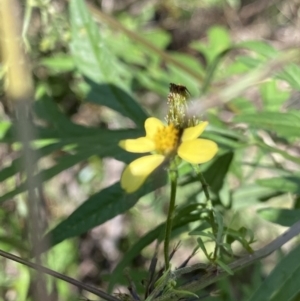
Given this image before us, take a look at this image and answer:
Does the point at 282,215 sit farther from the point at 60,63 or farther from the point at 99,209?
the point at 60,63

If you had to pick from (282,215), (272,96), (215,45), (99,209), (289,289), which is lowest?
(289,289)

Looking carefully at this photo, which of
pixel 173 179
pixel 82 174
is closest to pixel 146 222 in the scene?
pixel 82 174

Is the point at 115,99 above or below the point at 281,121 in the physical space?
above

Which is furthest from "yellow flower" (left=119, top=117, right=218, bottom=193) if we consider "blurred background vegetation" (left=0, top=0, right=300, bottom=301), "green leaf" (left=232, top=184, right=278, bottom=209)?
"green leaf" (left=232, top=184, right=278, bottom=209)

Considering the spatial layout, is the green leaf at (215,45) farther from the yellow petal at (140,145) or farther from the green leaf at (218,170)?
the yellow petal at (140,145)

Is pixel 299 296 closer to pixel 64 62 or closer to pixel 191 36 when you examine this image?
pixel 64 62

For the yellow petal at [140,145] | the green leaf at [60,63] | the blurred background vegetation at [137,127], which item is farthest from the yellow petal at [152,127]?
the green leaf at [60,63]

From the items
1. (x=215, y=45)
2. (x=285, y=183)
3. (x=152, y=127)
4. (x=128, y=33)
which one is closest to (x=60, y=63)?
(x=128, y=33)
